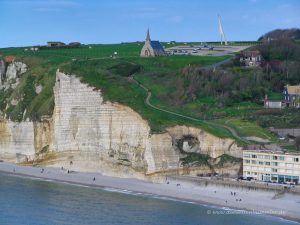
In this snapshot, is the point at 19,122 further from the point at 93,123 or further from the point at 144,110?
the point at 144,110

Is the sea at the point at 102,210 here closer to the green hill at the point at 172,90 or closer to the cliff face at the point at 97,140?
the cliff face at the point at 97,140

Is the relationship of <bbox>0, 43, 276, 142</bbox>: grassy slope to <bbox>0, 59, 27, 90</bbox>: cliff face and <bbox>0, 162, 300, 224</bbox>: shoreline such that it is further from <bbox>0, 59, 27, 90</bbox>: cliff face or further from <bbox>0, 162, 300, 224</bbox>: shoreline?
<bbox>0, 162, 300, 224</bbox>: shoreline

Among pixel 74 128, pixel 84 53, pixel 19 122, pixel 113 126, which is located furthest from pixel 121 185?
pixel 84 53

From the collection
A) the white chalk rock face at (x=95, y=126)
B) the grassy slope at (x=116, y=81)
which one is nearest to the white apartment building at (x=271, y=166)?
the grassy slope at (x=116, y=81)

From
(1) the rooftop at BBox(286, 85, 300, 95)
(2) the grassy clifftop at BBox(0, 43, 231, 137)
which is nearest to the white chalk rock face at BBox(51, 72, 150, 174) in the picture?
(2) the grassy clifftop at BBox(0, 43, 231, 137)

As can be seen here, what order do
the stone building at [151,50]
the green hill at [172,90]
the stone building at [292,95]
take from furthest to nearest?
1. the stone building at [151,50]
2. the stone building at [292,95]
3. the green hill at [172,90]
